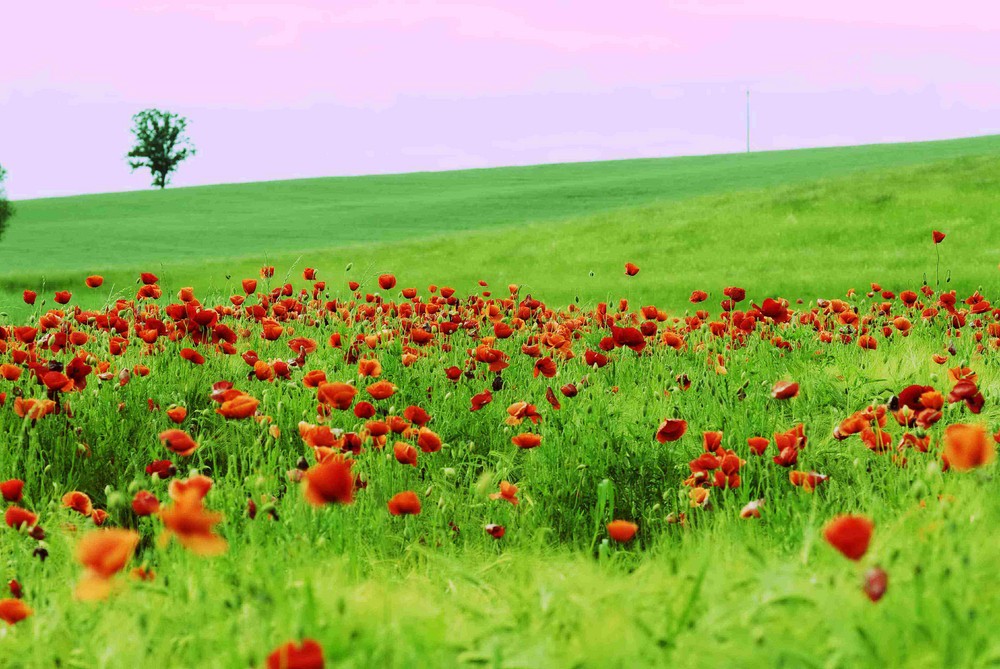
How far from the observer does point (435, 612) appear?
198cm

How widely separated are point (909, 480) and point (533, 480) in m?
1.38

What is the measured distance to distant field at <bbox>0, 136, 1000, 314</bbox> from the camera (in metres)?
16.6

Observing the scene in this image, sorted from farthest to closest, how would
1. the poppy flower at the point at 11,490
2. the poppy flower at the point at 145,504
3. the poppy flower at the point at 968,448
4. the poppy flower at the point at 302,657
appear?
the poppy flower at the point at 11,490, the poppy flower at the point at 145,504, the poppy flower at the point at 968,448, the poppy flower at the point at 302,657

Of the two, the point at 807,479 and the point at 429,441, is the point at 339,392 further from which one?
the point at 807,479

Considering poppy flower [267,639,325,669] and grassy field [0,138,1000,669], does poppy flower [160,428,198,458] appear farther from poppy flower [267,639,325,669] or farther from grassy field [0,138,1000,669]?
poppy flower [267,639,325,669]

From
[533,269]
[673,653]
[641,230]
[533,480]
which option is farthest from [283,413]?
[641,230]

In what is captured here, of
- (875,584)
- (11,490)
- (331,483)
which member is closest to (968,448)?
(875,584)

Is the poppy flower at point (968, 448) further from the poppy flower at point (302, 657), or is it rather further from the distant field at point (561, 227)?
the distant field at point (561, 227)

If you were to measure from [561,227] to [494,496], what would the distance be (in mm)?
20302

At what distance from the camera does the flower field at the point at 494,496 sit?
1.67 m

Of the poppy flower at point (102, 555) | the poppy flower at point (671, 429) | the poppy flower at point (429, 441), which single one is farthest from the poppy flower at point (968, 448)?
the poppy flower at point (429, 441)

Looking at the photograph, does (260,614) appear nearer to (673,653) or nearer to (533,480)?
(673,653)

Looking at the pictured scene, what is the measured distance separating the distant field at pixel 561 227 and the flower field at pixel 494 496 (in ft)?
6.35

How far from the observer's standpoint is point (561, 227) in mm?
23125
